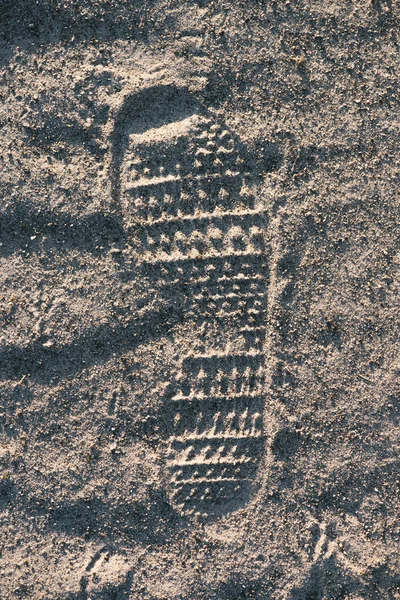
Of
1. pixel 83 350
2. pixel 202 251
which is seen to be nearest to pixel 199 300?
pixel 202 251

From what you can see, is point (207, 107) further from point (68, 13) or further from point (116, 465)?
point (116, 465)

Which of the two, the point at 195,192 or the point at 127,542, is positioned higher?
the point at 195,192

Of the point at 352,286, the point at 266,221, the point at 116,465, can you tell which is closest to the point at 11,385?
the point at 116,465

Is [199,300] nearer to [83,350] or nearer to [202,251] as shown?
[202,251]

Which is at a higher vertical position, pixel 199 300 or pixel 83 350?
pixel 199 300

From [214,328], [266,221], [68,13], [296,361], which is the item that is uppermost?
[68,13]
